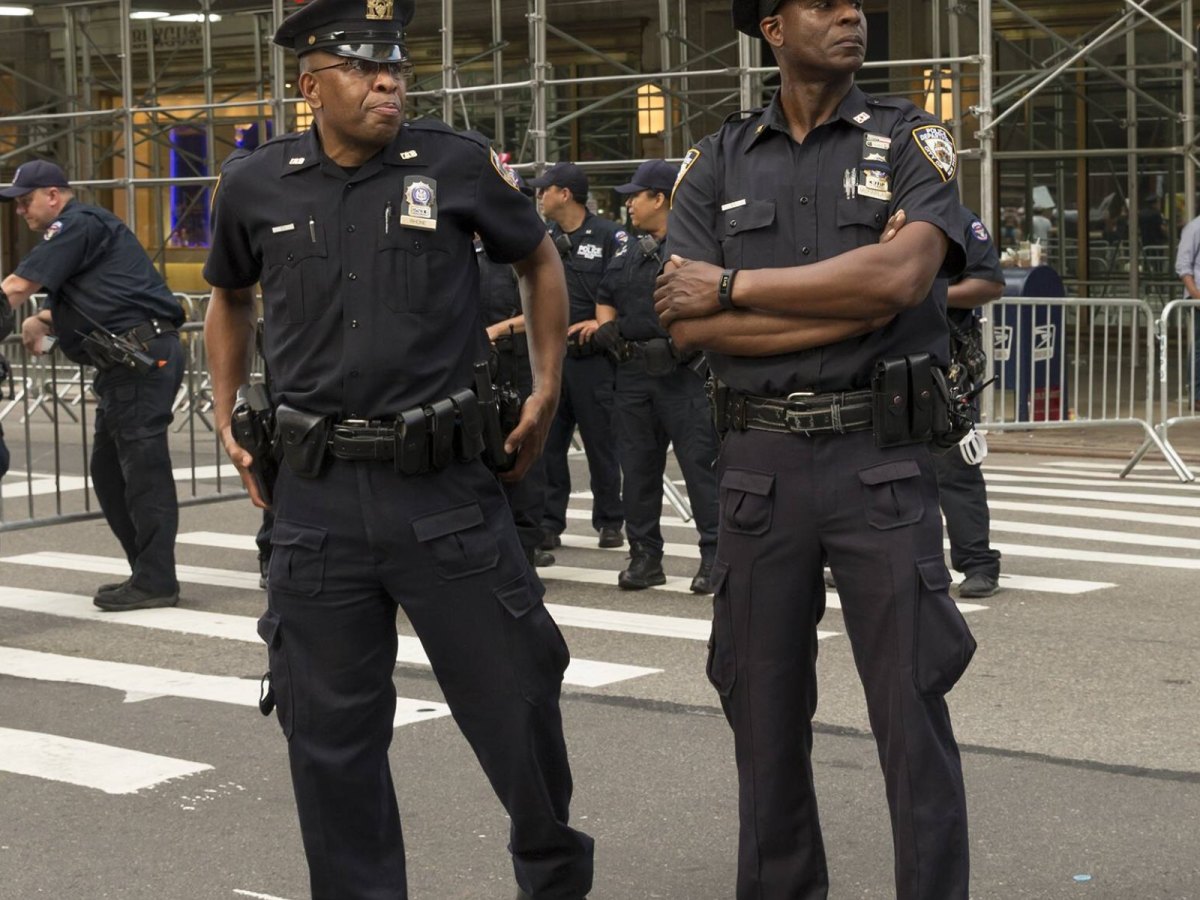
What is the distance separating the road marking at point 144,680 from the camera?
671 cm

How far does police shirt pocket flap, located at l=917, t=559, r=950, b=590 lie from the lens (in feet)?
12.9

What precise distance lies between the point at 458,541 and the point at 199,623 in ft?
15.4

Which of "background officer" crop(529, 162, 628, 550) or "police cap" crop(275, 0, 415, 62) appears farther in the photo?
"background officer" crop(529, 162, 628, 550)

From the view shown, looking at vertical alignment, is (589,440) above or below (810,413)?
below

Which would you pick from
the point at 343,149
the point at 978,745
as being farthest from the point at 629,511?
the point at 343,149

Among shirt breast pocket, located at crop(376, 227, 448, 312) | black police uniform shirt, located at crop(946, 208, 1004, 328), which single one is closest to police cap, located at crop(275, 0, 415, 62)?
shirt breast pocket, located at crop(376, 227, 448, 312)

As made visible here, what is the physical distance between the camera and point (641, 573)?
9.09m

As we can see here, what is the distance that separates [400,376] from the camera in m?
4.04

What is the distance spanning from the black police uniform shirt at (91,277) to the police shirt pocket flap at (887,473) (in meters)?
5.33

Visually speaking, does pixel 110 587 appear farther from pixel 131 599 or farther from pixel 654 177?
pixel 654 177

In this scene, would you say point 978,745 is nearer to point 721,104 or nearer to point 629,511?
point 629,511

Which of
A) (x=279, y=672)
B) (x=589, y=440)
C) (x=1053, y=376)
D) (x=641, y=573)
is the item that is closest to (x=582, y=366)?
(x=589, y=440)

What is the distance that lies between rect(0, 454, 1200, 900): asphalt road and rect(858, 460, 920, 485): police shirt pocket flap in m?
1.16

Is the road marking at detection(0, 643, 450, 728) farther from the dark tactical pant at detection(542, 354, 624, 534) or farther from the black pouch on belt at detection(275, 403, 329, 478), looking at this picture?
the dark tactical pant at detection(542, 354, 624, 534)
